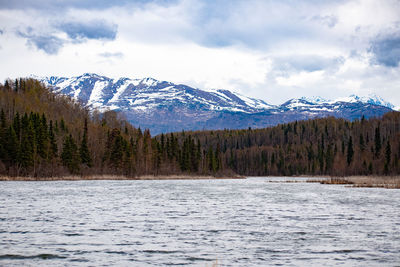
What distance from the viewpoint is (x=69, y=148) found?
118 m

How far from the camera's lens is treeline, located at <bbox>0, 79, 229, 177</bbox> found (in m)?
107

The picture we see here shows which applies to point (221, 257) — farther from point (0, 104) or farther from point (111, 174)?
point (0, 104)

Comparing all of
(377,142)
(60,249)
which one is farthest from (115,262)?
(377,142)

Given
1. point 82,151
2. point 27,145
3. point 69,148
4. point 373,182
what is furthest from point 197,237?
point 82,151

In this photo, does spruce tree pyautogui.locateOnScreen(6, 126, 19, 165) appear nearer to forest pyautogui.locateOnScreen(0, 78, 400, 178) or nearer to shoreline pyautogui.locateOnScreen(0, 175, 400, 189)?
forest pyautogui.locateOnScreen(0, 78, 400, 178)

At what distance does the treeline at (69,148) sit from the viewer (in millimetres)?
107125

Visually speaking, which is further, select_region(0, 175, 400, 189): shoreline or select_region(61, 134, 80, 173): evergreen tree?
select_region(61, 134, 80, 173): evergreen tree

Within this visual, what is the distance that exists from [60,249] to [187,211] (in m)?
16.8

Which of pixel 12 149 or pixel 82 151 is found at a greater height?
pixel 82 151

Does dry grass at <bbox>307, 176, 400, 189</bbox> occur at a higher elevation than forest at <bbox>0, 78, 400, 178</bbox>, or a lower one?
lower

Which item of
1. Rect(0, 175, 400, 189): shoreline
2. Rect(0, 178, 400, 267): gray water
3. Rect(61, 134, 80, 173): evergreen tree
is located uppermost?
Rect(61, 134, 80, 173): evergreen tree

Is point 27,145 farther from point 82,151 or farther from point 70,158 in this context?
point 82,151

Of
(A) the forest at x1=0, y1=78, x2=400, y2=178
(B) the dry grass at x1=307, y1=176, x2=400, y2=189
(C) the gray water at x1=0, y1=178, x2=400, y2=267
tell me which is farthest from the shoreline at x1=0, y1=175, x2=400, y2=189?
(C) the gray water at x1=0, y1=178, x2=400, y2=267

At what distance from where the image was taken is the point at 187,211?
36.2 m
